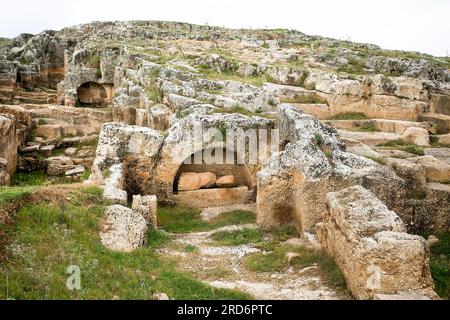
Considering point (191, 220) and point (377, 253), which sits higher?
point (377, 253)

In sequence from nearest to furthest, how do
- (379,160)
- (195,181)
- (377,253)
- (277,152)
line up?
1. (377,253)
2. (277,152)
3. (379,160)
4. (195,181)

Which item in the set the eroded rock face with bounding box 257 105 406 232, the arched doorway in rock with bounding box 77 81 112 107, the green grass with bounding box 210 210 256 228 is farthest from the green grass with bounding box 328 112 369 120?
the arched doorway in rock with bounding box 77 81 112 107

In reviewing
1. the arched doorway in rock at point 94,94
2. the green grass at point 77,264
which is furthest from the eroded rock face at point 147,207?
the arched doorway in rock at point 94,94

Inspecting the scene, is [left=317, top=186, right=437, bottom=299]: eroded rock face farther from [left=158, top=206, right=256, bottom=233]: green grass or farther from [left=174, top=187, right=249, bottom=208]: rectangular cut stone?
[left=174, top=187, right=249, bottom=208]: rectangular cut stone

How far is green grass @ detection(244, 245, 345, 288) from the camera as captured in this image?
866 cm

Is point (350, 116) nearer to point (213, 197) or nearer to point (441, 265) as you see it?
point (213, 197)

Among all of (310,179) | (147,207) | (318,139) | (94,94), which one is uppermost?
(94,94)

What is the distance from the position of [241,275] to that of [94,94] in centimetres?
2567

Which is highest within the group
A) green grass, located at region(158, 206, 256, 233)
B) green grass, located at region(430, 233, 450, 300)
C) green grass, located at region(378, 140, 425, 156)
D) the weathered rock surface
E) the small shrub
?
the small shrub

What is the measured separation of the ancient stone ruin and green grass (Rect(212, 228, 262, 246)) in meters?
0.43

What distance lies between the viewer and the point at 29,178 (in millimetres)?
17156

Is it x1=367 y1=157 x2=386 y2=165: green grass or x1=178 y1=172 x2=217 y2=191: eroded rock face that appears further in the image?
x1=178 y1=172 x2=217 y2=191: eroded rock face

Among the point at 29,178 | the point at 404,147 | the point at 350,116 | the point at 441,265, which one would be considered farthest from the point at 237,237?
the point at 350,116

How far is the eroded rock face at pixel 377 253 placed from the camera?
716 centimetres
